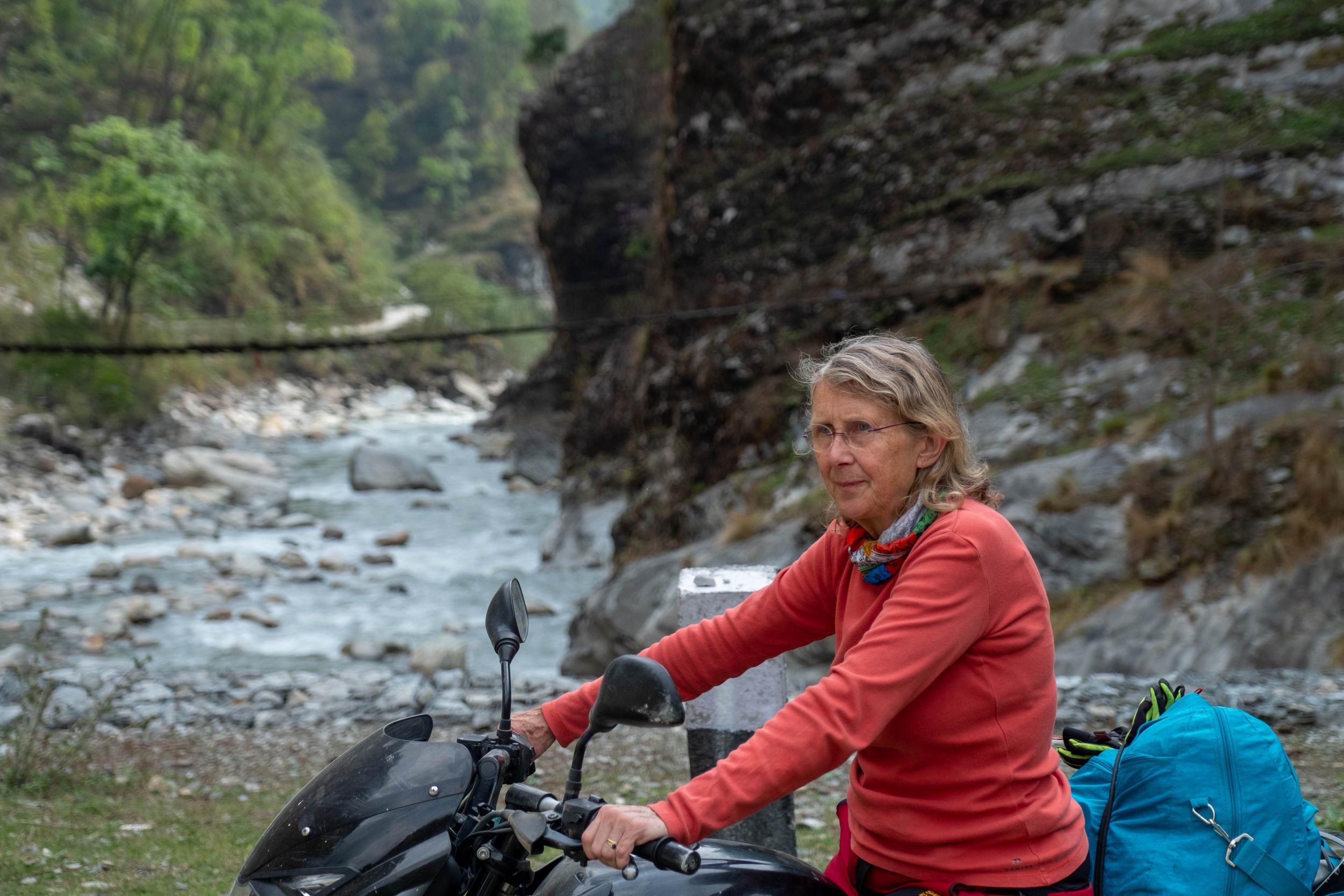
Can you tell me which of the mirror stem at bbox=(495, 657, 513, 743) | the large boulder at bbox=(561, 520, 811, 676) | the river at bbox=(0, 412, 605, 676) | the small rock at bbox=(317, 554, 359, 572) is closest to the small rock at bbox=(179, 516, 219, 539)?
the river at bbox=(0, 412, 605, 676)

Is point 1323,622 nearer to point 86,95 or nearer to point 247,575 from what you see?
point 247,575

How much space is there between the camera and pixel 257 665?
9672 mm

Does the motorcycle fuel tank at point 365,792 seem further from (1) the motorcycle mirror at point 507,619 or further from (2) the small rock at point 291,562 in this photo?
(2) the small rock at point 291,562

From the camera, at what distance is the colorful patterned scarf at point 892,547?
6.14 feet

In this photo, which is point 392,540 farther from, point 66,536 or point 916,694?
point 916,694

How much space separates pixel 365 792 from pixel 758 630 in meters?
0.95

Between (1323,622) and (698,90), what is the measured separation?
1026cm

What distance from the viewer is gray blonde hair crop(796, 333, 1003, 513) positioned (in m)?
1.91

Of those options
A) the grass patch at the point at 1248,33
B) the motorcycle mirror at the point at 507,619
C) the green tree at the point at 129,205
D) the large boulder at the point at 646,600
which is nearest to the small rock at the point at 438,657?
the large boulder at the point at 646,600

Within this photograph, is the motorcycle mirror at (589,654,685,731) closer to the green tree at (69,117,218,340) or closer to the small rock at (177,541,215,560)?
the small rock at (177,541,215,560)

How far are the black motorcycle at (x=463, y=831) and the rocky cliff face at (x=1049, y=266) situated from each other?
5.47 metres

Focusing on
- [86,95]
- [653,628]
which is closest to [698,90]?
[653,628]

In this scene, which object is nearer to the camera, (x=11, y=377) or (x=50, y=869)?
(x=50, y=869)

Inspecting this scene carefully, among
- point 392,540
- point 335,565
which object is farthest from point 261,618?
point 392,540
